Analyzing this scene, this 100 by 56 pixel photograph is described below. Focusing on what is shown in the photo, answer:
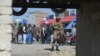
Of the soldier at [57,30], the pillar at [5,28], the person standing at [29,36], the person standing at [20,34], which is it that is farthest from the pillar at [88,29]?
the person standing at [29,36]

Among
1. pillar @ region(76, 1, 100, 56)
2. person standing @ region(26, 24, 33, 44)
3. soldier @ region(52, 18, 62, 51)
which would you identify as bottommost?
person standing @ region(26, 24, 33, 44)

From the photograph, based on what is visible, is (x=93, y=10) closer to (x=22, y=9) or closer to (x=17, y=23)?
(x=22, y=9)

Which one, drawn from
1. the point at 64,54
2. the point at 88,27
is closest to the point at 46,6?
the point at 88,27

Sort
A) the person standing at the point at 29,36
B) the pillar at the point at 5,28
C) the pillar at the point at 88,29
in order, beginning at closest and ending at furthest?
the pillar at the point at 5,28 < the pillar at the point at 88,29 < the person standing at the point at 29,36

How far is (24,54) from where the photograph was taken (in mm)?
20703

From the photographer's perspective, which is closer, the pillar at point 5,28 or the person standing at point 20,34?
the pillar at point 5,28

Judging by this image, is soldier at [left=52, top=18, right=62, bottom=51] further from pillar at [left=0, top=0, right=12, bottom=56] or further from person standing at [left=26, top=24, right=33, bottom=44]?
pillar at [left=0, top=0, right=12, bottom=56]

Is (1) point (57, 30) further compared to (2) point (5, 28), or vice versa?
(1) point (57, 30)

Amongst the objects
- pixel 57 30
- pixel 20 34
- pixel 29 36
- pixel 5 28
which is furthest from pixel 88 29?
pixel 29 36

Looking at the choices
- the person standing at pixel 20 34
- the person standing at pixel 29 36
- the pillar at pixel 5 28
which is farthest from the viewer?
the person standing at pixel 29 36

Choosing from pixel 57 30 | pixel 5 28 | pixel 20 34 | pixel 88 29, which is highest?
pixel 5 28

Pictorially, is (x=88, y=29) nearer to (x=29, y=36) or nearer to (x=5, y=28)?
(x=5, y=28)

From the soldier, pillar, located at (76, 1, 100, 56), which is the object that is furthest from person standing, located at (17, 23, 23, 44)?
pillar, located at (76, 1, 100, 56)

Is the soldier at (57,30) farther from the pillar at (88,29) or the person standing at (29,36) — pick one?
the pillar at (88,29)
